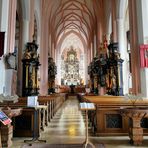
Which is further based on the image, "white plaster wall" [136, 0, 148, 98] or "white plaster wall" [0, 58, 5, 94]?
"white plaster wall" [136, 0, 148, 98]

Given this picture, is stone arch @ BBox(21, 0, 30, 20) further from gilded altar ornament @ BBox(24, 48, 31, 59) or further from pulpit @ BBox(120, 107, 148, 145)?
pulpit @ BBox(120, 107, 148, 145)

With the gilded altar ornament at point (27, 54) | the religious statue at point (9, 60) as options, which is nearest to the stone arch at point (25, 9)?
the gilded altar ornament at point (27, 54)

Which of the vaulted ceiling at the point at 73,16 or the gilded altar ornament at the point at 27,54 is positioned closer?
the gilded altar ornament at the point at 27,54

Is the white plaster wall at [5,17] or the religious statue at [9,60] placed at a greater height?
the white plaster wall at [5,17]

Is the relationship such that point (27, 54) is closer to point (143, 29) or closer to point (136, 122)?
point (143, 29)

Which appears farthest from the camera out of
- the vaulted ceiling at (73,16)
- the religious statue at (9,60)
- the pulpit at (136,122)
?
the vaulted ceiling at (73,16)

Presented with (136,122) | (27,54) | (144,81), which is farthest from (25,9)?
(136,122)

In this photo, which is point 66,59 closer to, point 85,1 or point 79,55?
point 79,55

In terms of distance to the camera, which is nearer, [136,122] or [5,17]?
[136,122]

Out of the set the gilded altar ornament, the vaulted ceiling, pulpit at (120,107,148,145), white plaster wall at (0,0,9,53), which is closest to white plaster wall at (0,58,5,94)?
white plaster wall at (0,0,9,53)

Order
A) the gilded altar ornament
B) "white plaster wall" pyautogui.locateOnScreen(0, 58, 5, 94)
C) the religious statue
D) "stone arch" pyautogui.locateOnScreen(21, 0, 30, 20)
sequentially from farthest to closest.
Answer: "stone arch" pyautogui.locateOnScreen(21, 0, 30, 20) < the gilded altar ornament < the religious statue < "white plaster wall" pyautogui.locateOnScreen(0, 58, 5, 94)

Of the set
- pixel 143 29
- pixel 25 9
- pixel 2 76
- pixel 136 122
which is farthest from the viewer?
pixel 25 9

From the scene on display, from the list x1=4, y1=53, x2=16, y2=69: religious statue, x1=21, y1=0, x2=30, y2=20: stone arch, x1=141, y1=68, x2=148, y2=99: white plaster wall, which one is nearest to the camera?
x1=141, y1=68, x2=148, y2=99: white plaster wall

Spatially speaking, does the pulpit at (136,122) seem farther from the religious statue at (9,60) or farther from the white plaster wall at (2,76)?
the religious statue at (9,60)
